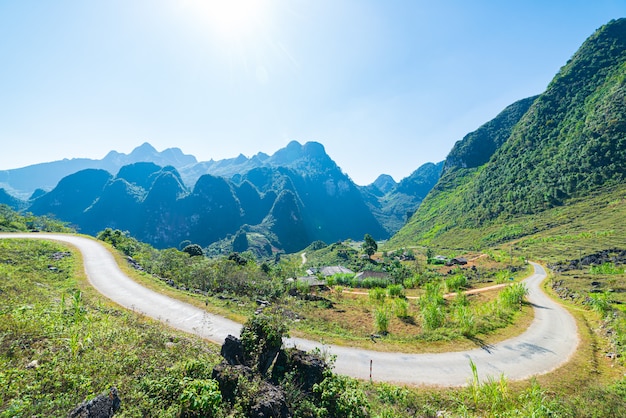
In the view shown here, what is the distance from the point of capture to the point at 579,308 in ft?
82.5

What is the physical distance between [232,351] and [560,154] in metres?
145

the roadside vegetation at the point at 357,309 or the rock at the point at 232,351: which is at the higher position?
Answer: the rock at the point at 232,351

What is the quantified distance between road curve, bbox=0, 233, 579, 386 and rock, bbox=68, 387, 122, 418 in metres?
8.02

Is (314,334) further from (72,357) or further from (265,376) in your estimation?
(72,357)

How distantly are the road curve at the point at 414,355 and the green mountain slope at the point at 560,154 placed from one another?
272 feet

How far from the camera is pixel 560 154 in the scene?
10294 centimetres

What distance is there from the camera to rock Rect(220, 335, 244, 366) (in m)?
8.21

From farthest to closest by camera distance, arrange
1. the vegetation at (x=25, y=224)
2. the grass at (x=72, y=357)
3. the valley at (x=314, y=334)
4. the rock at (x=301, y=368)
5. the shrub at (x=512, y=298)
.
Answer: the vegetation at (x=25, y=224)
the shrub at (x=512, y=298)
the rock at (x=301, y=368)
the valley at (x=314, y=334)
the grass at (x=72, y=357)

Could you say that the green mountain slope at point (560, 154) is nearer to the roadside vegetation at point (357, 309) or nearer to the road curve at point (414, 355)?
the roadside vegetation at point (357, 309)

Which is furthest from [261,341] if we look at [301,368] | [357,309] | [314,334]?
[357,309]

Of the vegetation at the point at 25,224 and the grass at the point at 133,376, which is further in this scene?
the vegetation at the point at 25,224

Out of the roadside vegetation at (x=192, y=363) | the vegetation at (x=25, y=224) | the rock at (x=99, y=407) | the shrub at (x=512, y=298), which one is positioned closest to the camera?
the rock at (x=99, y=407)

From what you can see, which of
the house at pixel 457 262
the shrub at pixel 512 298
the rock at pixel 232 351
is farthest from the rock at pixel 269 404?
the house at pixel 457 262

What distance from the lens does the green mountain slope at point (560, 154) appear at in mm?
87250
